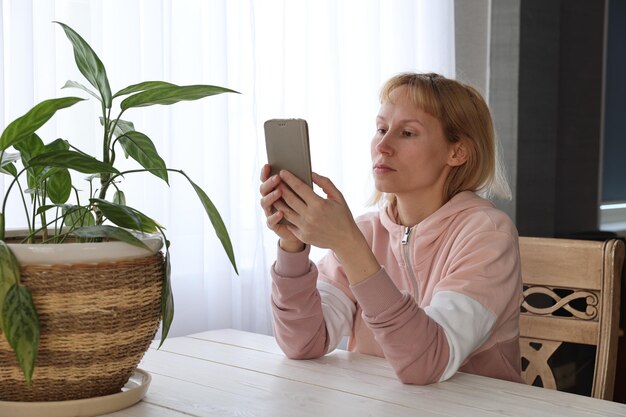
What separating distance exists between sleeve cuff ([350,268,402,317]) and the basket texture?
0.33 metres

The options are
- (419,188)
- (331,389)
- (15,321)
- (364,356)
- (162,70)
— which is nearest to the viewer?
(15,321)

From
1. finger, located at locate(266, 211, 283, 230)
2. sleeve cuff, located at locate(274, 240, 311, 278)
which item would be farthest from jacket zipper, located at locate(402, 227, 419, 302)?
finger, located at locate(266, 211, 283, 230)

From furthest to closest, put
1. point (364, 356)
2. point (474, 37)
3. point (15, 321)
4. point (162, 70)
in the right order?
point (474, 37)
point (162, 70)
point (364, 356)
point (15, 321)

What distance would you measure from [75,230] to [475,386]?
0.58 meters

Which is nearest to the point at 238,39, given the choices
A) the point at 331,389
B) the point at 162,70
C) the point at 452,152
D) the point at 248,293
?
the point at 162,70

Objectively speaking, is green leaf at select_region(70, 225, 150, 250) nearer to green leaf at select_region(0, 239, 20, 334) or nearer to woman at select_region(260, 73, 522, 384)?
green leaf at select_region(0, 239, 20, 334)

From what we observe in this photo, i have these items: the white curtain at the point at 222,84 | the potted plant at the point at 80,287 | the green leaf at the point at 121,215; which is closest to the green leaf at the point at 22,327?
the potted plant at the point at 80,287

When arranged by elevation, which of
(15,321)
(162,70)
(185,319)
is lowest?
(185,319)

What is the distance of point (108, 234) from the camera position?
1020mm

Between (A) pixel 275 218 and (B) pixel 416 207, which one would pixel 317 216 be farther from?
(B) pixel 416 207

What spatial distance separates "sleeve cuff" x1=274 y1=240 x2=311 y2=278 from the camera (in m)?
1.42

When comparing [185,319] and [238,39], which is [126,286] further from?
[238,39]

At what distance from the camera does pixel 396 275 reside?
1608 mm

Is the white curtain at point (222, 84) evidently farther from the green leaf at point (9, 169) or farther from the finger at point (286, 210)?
the green leaf at point (9, 169)
